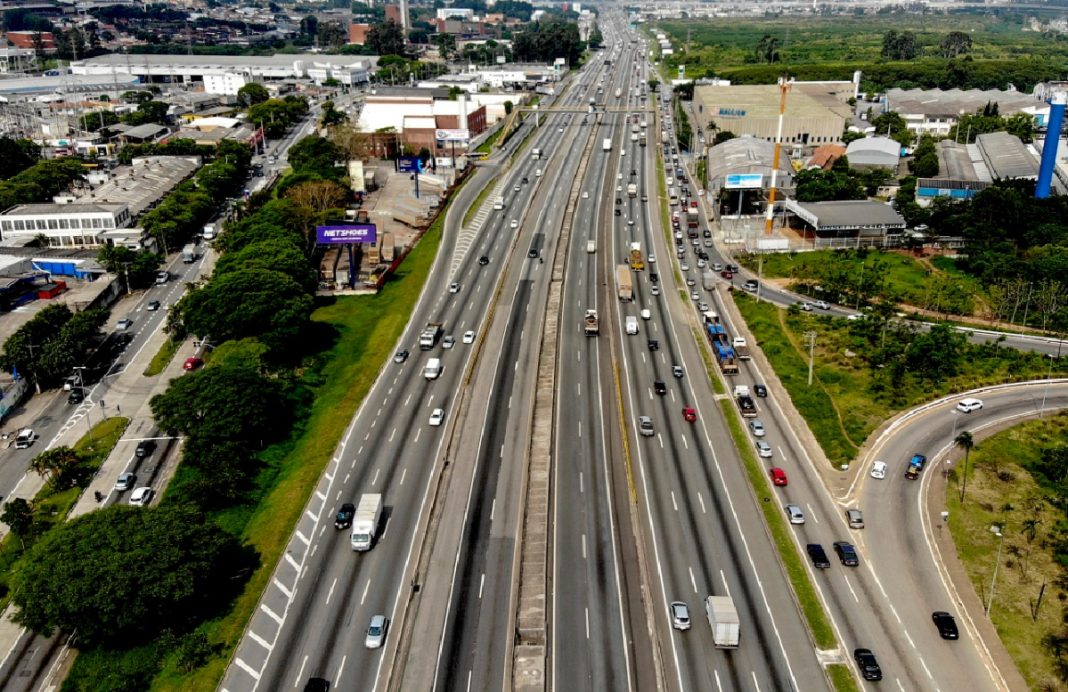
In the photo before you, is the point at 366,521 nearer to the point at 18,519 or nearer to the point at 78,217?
the point at 18,519

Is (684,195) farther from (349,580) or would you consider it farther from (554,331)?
(349,580)

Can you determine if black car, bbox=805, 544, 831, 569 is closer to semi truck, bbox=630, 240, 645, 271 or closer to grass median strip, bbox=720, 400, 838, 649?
grass median strip, bbox=720, 400, 838, 649

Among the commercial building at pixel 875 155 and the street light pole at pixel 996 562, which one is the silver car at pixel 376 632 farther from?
the commercial building at pixel 875 155

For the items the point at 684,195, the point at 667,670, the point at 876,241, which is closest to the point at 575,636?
the point at 667,670

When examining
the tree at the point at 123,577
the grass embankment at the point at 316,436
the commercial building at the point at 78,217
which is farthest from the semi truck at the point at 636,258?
the commercial building at the point at 78,217

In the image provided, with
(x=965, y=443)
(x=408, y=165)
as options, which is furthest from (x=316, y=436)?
(x=408, y=165)

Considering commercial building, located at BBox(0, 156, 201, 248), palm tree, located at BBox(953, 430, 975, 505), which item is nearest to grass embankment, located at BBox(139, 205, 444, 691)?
commercial building, located at BBox(0, 156, 201, 248)
